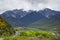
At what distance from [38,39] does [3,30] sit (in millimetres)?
27132

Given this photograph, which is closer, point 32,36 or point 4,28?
point 32,36

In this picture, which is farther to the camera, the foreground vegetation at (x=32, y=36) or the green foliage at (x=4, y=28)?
the green foliage at (x=4, y=28)

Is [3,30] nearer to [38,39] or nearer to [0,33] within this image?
[0,33]

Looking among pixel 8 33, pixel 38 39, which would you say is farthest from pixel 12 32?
pixel 38 39

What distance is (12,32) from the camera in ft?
224

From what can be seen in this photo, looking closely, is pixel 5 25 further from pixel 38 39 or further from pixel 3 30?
pixel 38 39

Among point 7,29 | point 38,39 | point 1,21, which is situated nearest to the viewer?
point 38,39

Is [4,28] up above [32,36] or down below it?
above

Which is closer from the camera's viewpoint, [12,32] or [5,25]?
[5,25]

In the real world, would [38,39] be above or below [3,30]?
above

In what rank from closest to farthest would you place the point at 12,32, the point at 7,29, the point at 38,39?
1. the point at 38,39
2. the point at 7,29
3. the point at 12,32

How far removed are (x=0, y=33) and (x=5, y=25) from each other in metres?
2.75

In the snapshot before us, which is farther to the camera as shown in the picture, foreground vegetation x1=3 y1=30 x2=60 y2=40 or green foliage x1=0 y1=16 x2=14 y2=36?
green foliage x1=0 y1=16 x2=14 y2=36

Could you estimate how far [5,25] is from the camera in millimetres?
61406
